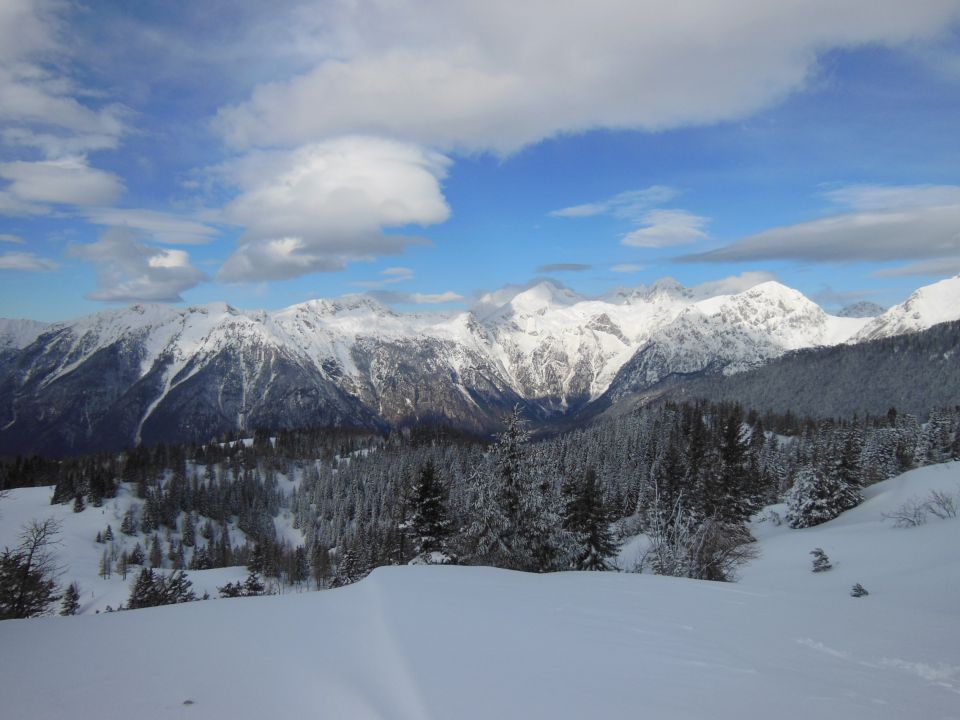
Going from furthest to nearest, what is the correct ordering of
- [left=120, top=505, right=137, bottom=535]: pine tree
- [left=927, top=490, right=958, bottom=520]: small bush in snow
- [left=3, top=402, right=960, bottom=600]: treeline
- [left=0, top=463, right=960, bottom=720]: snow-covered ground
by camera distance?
[left=120, top=505, right=137, bottom=535]: pine tree
[left=927, top=490, right=958, bottom=520]: small bush in snow
[left=3, top=402, right=960, bottom=600]: treeline
[left=0, top=463, right=960, bottom=720]: snow-covered ground

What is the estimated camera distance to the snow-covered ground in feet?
18.5

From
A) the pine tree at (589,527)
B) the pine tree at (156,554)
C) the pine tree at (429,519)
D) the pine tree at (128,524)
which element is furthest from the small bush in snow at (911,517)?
the pine tree at (128,524)

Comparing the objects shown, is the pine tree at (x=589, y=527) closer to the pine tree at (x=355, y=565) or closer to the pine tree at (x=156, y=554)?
the pine tree at (x=355, y=565)

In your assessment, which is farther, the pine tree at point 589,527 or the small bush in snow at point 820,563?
the pine tree at point 589,527

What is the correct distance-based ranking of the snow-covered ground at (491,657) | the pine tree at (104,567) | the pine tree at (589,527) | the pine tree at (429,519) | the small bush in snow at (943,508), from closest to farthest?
1. the snow-covered ground at (491,657)
2. the small bush in snow at (943,508)
3. the pine tree at (589,527)
4. the pine tree at (429,519)
5. the pine tree at (104,567)

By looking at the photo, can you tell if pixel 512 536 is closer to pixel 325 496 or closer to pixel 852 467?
pixel 852 467

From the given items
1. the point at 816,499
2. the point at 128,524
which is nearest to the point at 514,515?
the point at 816,499

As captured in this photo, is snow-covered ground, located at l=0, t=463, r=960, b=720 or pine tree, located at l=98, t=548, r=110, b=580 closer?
snow-covered ground, located at l=0, t=463, r=960, b=720

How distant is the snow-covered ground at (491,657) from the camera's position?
5652mm

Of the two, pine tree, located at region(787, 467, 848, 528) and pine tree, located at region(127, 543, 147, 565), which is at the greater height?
pine tree, located at region(787, 467, 848, 528)

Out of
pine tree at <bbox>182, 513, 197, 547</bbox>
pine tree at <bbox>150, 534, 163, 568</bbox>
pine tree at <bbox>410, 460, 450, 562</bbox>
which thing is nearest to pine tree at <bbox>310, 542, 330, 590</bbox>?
pine tree at <bbox>150, 534, 163, 568</bbox>

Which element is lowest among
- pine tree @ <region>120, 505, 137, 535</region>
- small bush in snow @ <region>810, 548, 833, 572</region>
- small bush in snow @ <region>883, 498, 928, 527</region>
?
pine tree @ <region>120, 505, 137, 535</region>

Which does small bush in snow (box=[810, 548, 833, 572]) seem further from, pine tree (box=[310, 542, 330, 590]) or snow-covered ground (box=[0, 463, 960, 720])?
pine tree (box=[310, 542, 330, 590])

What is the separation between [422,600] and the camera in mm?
10758
